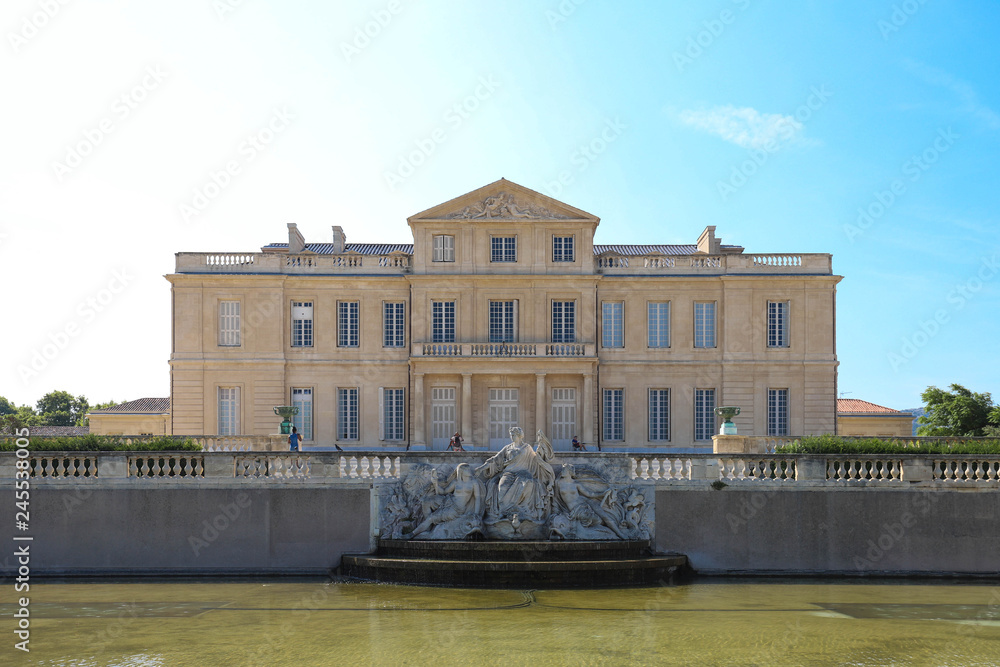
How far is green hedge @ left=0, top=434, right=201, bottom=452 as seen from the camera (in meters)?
17.5

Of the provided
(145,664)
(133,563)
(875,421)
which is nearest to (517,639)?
(145,664)

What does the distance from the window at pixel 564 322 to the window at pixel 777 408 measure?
793cm

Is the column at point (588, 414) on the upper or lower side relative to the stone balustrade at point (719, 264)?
lower

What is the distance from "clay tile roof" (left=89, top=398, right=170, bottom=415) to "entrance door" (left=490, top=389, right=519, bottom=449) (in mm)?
17966

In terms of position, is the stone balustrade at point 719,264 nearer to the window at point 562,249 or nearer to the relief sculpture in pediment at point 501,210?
the window at point 562,249

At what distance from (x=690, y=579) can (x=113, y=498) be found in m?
11.5

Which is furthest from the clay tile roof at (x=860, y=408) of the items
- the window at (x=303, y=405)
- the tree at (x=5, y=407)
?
the tree at (x=5, y=407)

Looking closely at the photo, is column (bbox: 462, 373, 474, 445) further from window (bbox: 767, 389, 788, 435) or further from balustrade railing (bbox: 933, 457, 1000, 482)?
balustrade railing (bbox: 933, 457, 1000, 482)

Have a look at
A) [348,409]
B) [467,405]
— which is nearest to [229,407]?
[348,409]

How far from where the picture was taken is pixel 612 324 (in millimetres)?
33500

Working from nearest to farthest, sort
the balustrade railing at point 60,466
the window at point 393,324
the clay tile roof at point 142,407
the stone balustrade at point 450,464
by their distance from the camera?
1. the balustrade railing at point 60,466
2. the stone balustrade at point 450,464
3. the window at point 393,324
4. the clay tile roof at point 142,407

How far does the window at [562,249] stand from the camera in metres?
33.4

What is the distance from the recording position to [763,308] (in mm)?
32938

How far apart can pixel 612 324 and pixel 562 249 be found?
11.6ft
